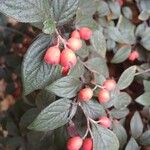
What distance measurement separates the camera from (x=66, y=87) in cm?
76

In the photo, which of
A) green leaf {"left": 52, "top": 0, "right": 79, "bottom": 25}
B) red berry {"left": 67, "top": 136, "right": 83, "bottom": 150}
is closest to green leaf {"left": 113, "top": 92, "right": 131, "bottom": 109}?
red berry {"left": 67, "top": 136, "right": 83, "bottom": 150}

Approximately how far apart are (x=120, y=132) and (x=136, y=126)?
0.20ft

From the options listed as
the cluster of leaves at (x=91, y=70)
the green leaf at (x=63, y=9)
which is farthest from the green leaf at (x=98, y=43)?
the green leaf at (x=63, y=9)

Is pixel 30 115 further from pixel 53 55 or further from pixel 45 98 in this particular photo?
pixel 53 55

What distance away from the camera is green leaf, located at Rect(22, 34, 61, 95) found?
68 cm

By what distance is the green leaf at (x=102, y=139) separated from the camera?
0.77 meters

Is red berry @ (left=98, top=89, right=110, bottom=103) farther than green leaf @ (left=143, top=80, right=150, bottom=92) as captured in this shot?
No

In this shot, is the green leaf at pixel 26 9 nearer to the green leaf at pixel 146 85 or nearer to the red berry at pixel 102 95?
the red berry at pixel 102 95

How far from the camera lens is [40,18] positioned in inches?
25.8

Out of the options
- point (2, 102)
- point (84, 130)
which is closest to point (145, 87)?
point (84, 130)

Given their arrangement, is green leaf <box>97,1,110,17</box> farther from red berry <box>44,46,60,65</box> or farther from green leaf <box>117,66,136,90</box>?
red berry <box>44,46,60,65</box>

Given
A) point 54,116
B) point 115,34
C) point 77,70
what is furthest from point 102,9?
point 54,116

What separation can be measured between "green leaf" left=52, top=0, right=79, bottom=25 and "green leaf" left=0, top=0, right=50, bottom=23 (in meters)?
0.03

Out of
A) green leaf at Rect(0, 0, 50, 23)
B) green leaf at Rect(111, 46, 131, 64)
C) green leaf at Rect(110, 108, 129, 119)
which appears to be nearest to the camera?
green leaf at Rect(0, 0, 50, 23)
